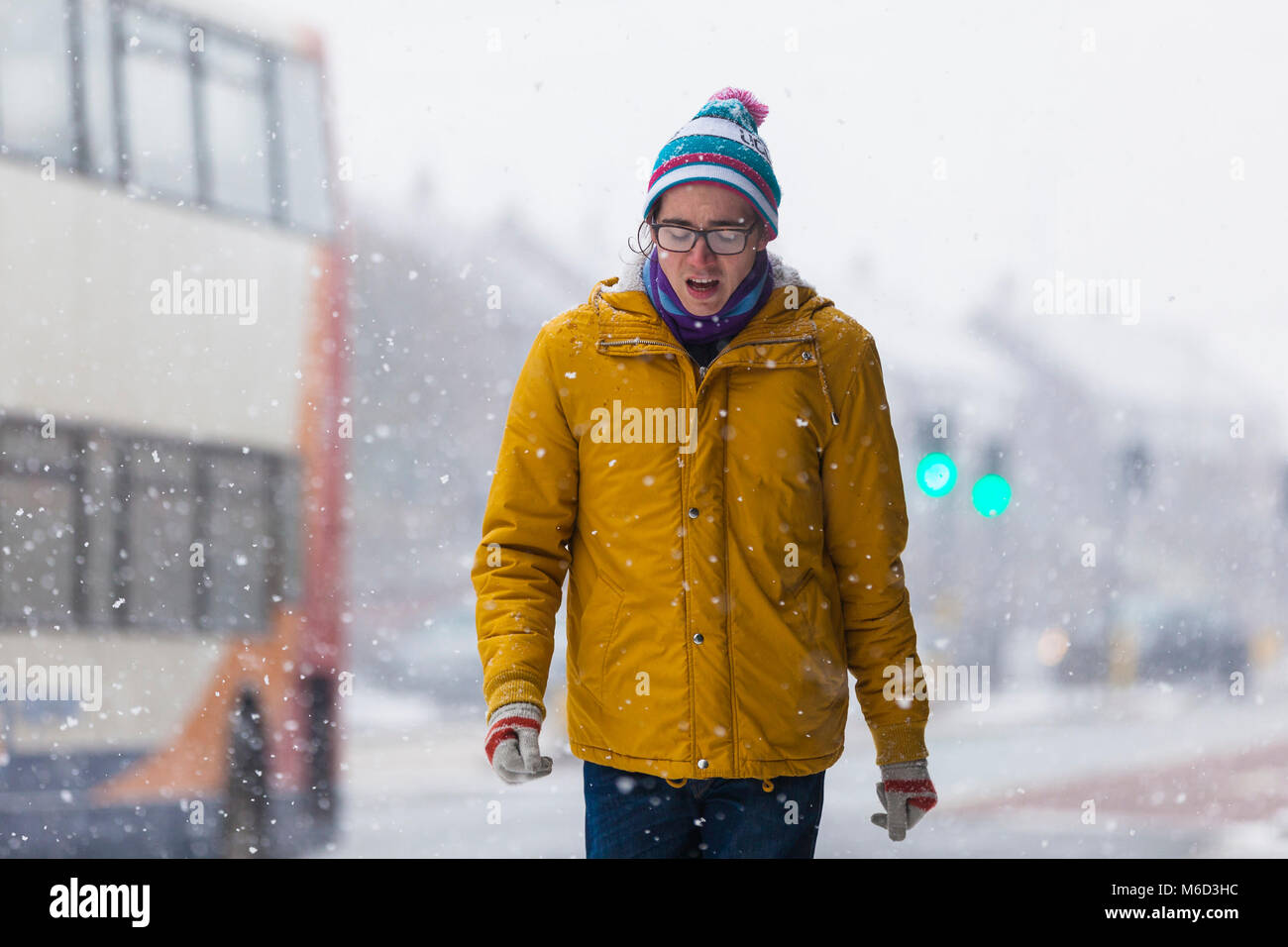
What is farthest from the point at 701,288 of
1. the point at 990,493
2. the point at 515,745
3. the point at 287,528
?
the point at 287,528

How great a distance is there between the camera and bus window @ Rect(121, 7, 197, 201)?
5812 millimetres

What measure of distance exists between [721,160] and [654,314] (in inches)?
12.5

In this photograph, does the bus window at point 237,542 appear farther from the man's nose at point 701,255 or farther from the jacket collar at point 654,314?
the man's nose at point 701,255

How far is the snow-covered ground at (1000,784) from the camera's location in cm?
743

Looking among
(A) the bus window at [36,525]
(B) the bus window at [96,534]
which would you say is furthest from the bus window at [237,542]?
(A) the bus window at [36,525]

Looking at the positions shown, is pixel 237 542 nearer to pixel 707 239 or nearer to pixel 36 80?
pixel 36 80

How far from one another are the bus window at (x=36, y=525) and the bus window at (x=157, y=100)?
1510 millimetres

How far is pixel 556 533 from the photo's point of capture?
2.12 metres

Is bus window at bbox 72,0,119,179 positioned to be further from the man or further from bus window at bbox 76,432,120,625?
the man

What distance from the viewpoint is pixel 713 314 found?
2154 millimetres

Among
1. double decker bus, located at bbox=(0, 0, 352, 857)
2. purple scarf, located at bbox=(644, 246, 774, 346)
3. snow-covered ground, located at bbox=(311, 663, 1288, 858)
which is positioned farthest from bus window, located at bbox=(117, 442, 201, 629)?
purple scarf, located at bbox=(644, 246, 774, 346)

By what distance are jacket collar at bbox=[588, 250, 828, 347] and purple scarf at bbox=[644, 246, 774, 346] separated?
17 mm

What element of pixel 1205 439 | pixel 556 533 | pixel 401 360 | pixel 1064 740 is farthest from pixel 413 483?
pixel 556 533

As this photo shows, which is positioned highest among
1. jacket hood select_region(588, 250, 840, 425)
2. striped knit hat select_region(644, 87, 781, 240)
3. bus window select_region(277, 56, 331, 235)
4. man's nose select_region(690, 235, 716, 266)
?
bus window select_region(277, 56, 331, 235)
